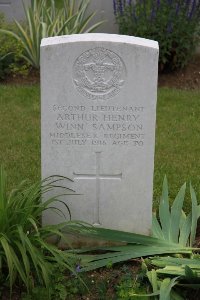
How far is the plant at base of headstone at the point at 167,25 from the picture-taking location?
8.34 metres

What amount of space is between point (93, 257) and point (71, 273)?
0.67 feet

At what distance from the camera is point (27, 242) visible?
3.35 metres

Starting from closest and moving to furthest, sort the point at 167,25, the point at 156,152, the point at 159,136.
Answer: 1. the point at 156,152
2. the point at 159,136
3. the point at 167,25

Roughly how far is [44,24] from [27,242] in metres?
5.69

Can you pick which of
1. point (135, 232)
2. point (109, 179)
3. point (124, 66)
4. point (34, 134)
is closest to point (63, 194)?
point (109, 179)

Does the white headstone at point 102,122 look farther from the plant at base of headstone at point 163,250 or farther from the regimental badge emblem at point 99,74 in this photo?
the plant at base of headstone at point 163,250

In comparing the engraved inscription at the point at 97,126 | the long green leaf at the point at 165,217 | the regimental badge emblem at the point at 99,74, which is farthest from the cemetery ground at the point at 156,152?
the regimental badge emblem at the point at 99,74

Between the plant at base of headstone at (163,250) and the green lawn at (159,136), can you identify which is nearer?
the plant at base of headstone at (163,250)

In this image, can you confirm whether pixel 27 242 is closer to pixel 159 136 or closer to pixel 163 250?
pixel 163 250

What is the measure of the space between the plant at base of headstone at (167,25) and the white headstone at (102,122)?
4.67m

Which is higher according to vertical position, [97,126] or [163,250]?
[97,126]

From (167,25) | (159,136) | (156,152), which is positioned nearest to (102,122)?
(156,152)

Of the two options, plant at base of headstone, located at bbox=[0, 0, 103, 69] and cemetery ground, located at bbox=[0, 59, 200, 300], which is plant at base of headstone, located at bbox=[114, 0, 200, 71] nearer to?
cemetery ground, located at bbox=[0, 59, 200, 300]

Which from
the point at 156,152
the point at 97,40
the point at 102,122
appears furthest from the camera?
the point at 156,152
